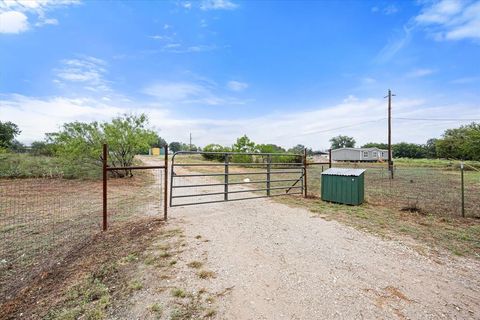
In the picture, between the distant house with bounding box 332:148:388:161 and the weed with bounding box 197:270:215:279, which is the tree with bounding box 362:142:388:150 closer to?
Result: the distant house with bounding box 332:148:388:161

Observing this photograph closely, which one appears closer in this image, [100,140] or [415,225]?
[415,225]

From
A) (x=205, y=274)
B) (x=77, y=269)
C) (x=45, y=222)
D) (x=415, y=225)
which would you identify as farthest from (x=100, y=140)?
(x=415, y=225)

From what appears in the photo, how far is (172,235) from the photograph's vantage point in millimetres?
4172

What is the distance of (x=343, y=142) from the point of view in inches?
2982

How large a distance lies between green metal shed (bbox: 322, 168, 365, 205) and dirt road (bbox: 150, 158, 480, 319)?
226cm

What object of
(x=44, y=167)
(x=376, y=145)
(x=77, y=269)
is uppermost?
(x=376, y=145)

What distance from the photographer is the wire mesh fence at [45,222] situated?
3.13 meters

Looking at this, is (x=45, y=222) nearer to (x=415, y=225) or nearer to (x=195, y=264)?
(x=195, y=264)

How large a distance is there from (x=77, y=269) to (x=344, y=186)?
21.3ft

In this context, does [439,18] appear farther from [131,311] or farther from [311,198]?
[131,311]

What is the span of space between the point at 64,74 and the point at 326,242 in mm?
11473

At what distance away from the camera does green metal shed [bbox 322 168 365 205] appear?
21.4ft

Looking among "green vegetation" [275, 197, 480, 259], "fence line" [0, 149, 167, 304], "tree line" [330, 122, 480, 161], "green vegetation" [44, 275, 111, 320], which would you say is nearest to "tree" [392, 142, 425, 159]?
"tree line" [330, 122, 480, 161]

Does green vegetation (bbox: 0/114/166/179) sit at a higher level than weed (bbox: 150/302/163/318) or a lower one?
higher
